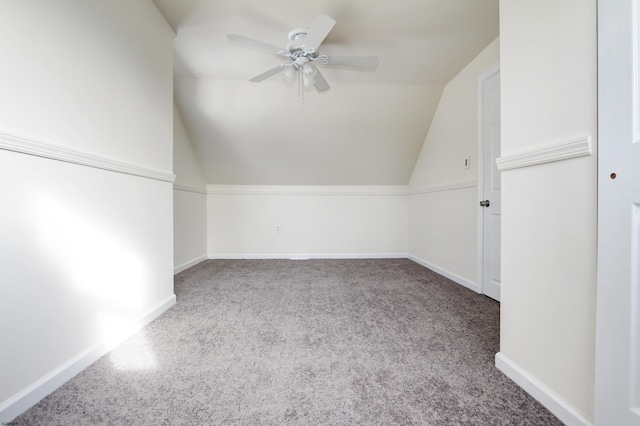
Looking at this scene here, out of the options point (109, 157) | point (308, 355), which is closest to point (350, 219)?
point (308, 355)

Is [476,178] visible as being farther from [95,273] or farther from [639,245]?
[95,273]

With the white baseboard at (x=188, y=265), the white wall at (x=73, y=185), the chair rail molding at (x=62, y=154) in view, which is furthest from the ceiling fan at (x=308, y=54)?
the white baseboard at (x=188, y=265)

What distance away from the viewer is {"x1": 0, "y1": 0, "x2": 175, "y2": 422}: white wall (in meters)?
0.96

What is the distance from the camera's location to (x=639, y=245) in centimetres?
71

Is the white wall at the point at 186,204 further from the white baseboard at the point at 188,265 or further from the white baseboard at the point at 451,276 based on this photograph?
the white baseboard at the point at 451,276

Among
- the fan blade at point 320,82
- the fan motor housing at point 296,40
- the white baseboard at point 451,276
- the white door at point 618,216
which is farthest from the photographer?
the white baseboard at point 451,276

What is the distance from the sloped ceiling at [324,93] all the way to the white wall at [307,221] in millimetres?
191

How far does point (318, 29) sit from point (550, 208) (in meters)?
1.54

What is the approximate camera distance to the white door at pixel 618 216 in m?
0.72

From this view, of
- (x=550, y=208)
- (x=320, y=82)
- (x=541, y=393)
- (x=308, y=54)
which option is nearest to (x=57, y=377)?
(x=541, y=393)

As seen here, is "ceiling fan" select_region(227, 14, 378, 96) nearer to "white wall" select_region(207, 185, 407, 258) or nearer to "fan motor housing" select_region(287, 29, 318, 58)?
"fan motor housing" select_region(287, 29, 318, 58)

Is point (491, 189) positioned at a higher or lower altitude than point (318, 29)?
lower

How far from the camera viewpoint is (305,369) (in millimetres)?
1197

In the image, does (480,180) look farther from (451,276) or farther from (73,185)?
(73,185)
